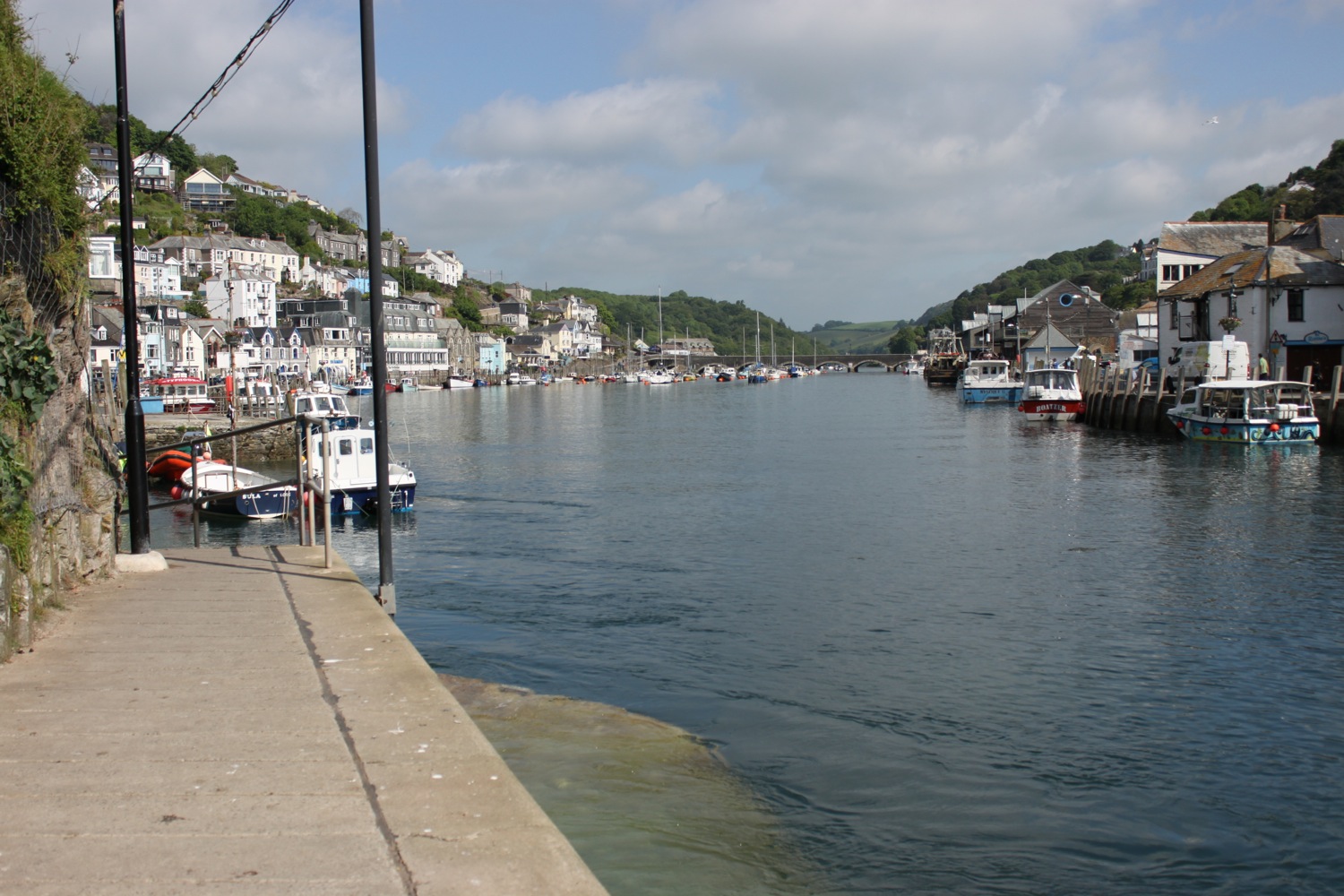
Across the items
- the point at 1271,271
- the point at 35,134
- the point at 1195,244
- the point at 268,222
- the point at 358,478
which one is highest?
the point at 268,222

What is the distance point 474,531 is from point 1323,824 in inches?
830

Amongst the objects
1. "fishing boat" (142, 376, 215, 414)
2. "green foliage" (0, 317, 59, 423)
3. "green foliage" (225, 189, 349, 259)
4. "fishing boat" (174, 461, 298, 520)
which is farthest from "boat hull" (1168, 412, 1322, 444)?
"green foliage" (225, 189, 349, 259)

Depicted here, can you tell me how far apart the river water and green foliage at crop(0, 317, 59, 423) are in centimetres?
501

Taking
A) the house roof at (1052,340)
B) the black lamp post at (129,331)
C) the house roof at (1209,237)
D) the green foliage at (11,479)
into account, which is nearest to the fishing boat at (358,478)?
the black lamp post at (129,331)

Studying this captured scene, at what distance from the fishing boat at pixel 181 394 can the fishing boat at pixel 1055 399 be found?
2019 inches

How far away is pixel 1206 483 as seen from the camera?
33031mm

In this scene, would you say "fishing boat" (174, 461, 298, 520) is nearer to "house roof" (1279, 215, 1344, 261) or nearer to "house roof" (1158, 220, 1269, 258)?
"house roof" (1279, 215, 1344, 261)

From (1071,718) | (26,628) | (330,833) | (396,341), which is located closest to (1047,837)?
(1071,718)

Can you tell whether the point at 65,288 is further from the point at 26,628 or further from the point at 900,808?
the point at 900,808

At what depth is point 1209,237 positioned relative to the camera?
8075 cm

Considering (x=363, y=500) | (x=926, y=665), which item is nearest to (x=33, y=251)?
(x=926, y=665)

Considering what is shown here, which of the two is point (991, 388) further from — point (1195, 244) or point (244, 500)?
point (244, 500)

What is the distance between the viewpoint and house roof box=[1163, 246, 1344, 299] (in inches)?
1973

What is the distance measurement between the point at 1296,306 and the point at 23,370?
2146 inches
